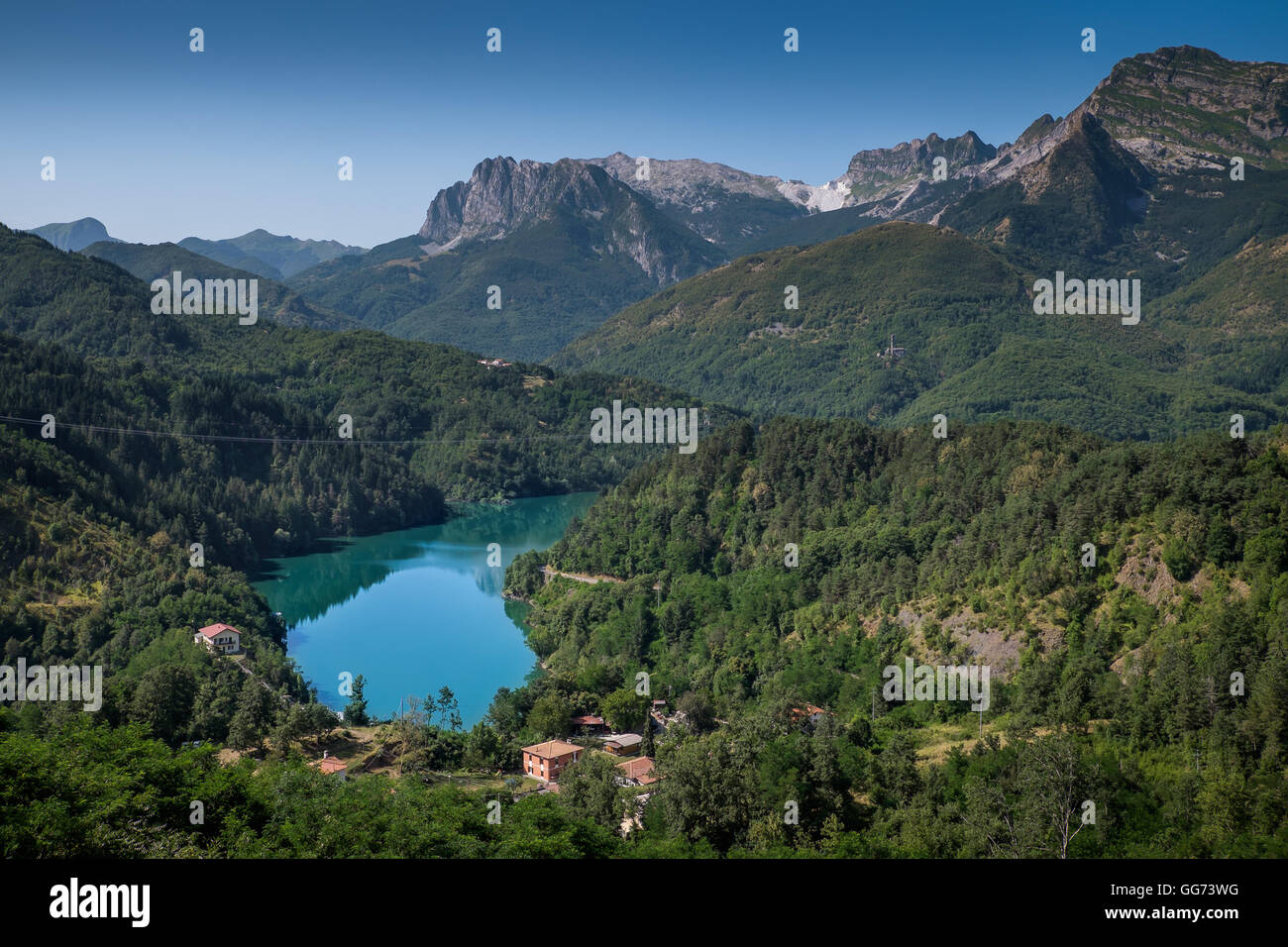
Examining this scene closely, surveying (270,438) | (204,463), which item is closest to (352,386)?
(270,438)

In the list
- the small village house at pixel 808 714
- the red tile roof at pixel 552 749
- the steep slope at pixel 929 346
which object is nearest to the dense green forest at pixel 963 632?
the small village house at pixel 808 714

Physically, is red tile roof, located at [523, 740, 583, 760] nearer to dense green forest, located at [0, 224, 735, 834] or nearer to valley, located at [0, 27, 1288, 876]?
valley, located at [0, 27, 1288, 876]

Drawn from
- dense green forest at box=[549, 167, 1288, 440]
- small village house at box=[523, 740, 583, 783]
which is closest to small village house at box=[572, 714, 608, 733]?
small village house at box=[523, 740, 583, 783]

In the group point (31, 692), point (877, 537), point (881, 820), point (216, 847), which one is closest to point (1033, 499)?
point (877, 537)

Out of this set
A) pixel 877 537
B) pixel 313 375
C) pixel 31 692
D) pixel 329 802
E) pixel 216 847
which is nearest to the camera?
pixel 216 847

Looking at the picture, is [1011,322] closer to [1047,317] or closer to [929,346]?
[1047,317]

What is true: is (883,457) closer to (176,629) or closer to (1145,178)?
(176,629)
